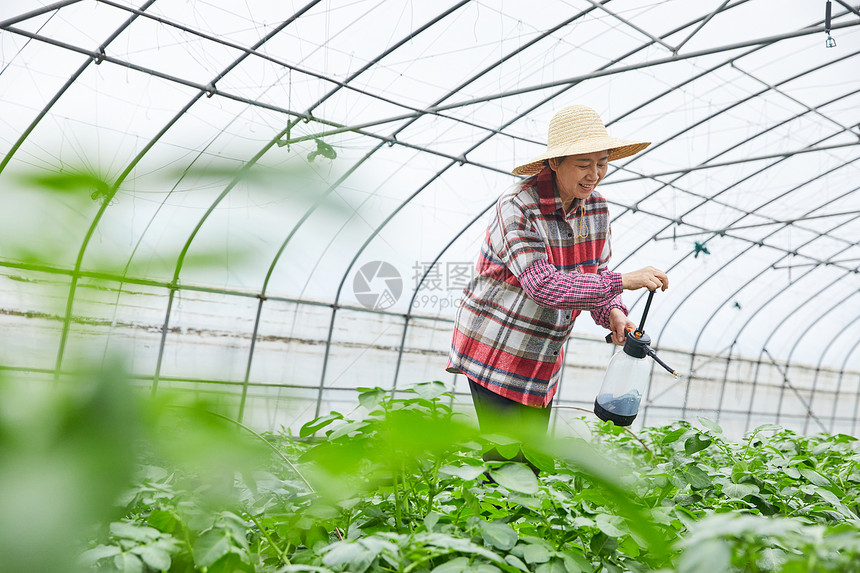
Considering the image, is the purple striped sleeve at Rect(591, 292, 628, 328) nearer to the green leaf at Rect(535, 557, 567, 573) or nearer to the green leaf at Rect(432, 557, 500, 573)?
the green leaf at Rect(535, 557, 567, 573)

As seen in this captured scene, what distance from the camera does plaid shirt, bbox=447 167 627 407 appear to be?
1.88m

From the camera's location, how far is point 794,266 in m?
12.3

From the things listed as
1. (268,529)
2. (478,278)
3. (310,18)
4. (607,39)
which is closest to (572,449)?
(268,529)

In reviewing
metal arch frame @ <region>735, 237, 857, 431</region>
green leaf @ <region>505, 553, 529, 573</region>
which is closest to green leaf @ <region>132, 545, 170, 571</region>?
green leaf @ <region>505, 553, 529, 573</region>

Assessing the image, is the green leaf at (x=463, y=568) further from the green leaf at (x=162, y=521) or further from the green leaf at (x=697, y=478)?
the green leaf at (x=697, y=478)

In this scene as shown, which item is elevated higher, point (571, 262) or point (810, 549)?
point (571, 262)

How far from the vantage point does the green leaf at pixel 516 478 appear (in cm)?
82

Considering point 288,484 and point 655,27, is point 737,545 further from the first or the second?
point 655,27

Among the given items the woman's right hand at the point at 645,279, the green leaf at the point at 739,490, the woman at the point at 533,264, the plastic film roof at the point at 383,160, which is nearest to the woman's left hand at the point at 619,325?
the woman at the point at 533,264

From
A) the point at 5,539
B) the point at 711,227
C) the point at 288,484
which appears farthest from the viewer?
the point at 711,227

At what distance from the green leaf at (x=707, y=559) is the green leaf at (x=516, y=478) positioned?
363mm

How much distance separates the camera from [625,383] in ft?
7.16

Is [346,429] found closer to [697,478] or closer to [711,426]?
[697,478]

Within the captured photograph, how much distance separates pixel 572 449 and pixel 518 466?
1.76 ft
